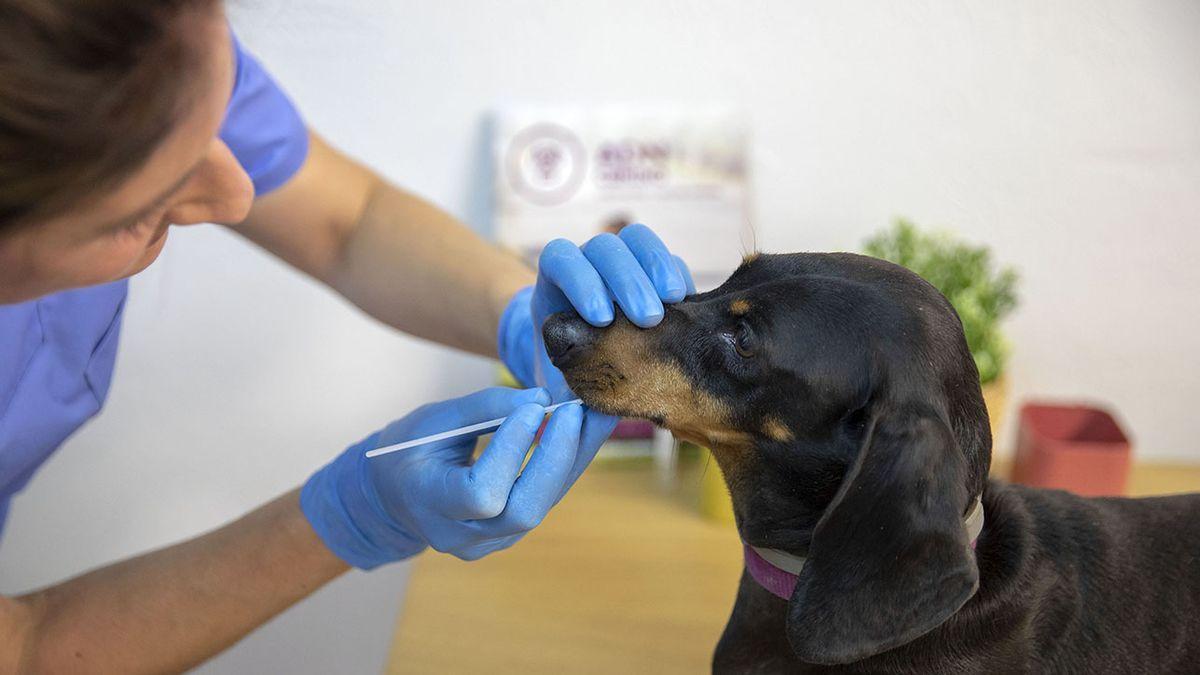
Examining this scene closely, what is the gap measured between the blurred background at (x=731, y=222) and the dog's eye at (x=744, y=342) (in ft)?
1.72

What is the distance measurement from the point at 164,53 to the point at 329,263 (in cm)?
70

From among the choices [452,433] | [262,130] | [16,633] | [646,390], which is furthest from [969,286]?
[16,633]

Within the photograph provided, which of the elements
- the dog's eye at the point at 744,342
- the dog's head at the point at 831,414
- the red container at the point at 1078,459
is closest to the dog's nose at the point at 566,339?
the dog's head at the point at 831,414

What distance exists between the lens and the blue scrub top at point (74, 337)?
1089 mm

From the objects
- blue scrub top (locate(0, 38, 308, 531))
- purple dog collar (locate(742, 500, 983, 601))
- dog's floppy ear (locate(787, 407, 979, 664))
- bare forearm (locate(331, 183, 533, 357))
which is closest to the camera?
dog's floppy ear (locate(787, 407, 979, 664))

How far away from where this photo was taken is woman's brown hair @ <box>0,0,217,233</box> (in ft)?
1.92

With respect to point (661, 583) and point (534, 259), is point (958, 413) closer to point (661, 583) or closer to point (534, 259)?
point (661, 583)

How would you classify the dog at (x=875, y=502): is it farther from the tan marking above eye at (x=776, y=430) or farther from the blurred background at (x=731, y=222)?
the blurred background at (x=731, y=222)

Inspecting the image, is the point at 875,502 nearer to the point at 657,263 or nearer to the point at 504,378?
the point at 657,263

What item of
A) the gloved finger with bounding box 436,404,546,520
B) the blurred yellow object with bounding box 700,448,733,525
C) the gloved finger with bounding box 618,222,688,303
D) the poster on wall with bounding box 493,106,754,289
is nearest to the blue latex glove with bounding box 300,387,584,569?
the gloved finger with bounding box 436,404,546,520

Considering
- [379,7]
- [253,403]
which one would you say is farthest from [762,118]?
[253,403]

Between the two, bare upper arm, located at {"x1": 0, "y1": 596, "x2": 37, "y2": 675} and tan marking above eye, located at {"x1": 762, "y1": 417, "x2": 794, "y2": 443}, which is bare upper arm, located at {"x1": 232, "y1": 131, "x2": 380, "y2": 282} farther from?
tan marking above eye, located at {"x1": 762, "y1": 417, "x2": 794, "y2": 443}

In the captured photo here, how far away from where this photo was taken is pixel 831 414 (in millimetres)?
849

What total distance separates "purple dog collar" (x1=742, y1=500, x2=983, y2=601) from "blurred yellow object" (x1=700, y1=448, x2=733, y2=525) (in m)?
0.47
